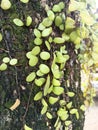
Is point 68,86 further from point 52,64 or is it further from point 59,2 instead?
point 59,2

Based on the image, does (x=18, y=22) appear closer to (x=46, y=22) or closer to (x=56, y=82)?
(x=46, y=22)

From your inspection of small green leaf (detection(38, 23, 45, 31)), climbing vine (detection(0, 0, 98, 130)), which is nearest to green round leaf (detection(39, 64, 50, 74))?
climbing vine (detection(0, 0, 98, 130))

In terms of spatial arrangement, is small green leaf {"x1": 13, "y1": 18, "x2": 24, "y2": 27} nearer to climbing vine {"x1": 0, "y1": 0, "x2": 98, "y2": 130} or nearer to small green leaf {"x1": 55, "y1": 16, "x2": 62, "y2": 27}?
climbing vine {"x1": 0, "y1": 0, "x2": 98, "y2": 130}

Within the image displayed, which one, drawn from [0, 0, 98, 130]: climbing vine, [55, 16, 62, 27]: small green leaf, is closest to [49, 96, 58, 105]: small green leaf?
[0, 0, 98, 130]: climbing vine

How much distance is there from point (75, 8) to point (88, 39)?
146mm

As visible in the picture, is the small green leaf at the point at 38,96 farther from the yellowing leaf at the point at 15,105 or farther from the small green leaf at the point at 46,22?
the small green leaf at the point at 46,22

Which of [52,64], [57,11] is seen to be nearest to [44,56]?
[52,64]

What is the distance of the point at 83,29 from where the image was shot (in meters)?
0.79

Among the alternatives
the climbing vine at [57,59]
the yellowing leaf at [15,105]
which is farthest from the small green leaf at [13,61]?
the yellowing leaf at [15,105]

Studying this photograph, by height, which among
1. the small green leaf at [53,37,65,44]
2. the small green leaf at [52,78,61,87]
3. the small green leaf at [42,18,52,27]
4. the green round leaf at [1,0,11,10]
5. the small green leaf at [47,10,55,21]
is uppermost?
the green round leaf at [1,0,11,10]

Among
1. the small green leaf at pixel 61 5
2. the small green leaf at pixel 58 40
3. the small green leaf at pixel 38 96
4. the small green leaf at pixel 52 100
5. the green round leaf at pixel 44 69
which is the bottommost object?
the small green leaf at pixel 52 100

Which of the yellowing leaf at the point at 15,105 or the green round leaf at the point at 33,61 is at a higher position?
the green round leaf at the point at 33,61

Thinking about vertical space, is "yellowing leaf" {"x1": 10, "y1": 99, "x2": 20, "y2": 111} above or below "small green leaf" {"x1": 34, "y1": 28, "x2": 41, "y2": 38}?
below

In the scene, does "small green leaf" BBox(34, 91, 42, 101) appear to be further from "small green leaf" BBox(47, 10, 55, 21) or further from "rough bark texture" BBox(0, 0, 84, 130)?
"small green leaf" BBox(47, 10, 55, 21)
